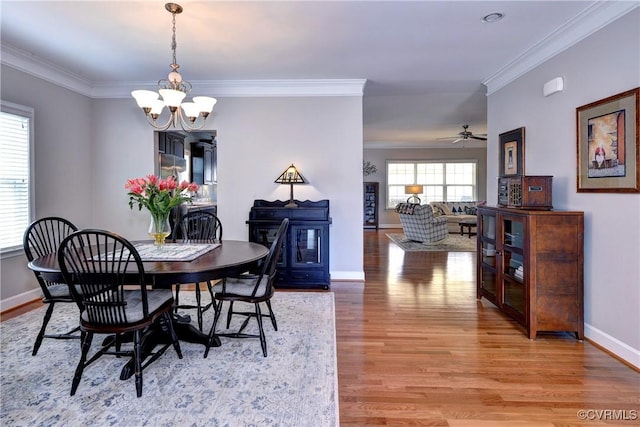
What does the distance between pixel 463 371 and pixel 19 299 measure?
13.6 ft

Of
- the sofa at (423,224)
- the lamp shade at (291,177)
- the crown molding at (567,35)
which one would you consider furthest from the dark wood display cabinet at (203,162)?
the crown molding at (567,35)

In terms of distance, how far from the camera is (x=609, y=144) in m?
2.54

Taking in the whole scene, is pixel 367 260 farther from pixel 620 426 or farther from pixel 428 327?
pixel 620 426

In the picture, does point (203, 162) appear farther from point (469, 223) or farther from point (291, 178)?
point (469, 223)

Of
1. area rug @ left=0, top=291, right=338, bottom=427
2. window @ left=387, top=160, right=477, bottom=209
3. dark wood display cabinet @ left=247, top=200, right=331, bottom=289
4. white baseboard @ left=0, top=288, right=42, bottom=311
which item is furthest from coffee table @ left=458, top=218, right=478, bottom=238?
white baseboard @ left=0, top=288, right=42, bottom=311

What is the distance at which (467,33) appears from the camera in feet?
9.89

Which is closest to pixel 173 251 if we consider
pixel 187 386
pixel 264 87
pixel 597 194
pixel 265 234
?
pixel 187 386

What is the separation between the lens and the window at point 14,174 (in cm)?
338

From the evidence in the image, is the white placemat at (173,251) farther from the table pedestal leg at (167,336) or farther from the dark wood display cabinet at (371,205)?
the dark wood display cabinet at (371,205)

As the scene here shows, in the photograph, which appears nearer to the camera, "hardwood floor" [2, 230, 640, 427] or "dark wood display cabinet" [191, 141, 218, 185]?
"hardwood floor" [2, 230, 640, 427]

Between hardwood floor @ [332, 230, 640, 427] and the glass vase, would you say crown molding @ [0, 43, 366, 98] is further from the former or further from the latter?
hardwood floor @ [332, 230, 640, 427]

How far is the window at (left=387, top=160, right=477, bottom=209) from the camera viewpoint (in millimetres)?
10805

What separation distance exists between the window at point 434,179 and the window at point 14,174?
29.5ft

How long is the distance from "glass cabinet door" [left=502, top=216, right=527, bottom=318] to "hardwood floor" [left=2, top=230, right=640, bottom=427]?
212mm
